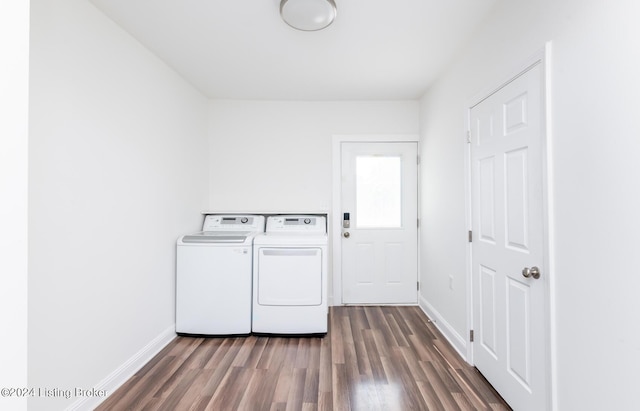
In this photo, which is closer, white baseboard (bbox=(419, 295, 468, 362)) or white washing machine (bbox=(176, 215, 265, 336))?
white baseboard (bbox=(419, 295, 468, 362))

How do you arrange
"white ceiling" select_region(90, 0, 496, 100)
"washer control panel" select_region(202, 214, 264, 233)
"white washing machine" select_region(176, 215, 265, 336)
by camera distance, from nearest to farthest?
1. "white ceiling" select_region(90, 0, 496, 100)
2. "white washing machine" select_region(176, 215, 265, 336)
3. "washer control panel" select_region(202, 214, 264, 233)

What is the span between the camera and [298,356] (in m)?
2.23

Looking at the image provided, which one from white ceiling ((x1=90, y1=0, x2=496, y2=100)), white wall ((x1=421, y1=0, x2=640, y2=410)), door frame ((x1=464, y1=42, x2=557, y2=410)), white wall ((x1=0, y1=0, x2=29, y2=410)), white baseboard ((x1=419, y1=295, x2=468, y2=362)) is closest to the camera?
white wall ((x1=0, y1=0, x2=29, y2=410))

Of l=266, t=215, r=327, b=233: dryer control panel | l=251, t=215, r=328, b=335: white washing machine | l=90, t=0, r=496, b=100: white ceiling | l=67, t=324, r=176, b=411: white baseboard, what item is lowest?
l=67, t=324, r=176, b=411: white baseboard

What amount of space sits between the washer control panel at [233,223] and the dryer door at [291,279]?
0.61m

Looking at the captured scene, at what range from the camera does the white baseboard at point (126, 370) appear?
5.24ft

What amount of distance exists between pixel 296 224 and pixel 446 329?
1759 millimetres

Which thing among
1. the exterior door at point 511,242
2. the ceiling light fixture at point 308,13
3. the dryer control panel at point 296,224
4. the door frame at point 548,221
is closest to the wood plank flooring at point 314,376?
the exterior door at point 511,242

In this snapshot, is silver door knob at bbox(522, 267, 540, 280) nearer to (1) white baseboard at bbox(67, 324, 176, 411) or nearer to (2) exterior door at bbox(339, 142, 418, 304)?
(2) exterior door at bbox(339, 142, 418, 304)

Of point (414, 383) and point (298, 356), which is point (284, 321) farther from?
point (414, 383)

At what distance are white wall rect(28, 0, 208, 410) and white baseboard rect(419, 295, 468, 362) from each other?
2.43m

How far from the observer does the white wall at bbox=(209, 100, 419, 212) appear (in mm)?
3295

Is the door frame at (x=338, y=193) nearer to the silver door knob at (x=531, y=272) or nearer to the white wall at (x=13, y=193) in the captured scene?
the silver door knob at (x=531, y=272)

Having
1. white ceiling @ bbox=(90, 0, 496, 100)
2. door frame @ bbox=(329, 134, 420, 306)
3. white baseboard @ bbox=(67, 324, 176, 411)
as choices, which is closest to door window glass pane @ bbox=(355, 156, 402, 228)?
door frame @ bbox=(329, 134, 420, 306)
